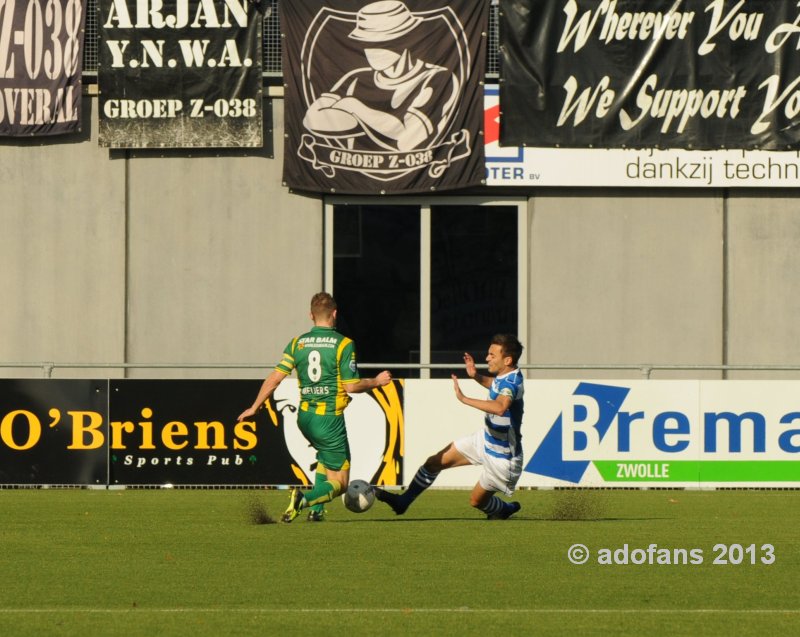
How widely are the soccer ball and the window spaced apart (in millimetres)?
9856

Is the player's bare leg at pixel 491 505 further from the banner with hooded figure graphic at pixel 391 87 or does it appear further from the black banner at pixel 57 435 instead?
the banner with hooded figure graphic at pixel 391 87

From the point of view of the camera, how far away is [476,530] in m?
12.1

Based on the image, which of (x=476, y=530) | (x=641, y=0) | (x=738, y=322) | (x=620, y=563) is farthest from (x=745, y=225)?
(x=620, y=563)

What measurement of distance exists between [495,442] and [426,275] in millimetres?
10128

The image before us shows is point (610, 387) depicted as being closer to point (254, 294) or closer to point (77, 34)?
point (254, 294)

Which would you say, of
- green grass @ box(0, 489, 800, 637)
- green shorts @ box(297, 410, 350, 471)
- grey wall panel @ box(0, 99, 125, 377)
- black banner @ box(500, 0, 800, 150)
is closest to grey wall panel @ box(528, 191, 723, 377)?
black banner @ box(500, 0, 800, 150)

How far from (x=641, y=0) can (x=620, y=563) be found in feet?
43.6

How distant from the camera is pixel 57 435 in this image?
16.9 meters

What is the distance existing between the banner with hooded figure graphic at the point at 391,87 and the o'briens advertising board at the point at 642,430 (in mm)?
5472

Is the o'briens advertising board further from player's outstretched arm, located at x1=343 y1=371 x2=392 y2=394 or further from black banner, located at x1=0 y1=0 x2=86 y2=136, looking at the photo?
black banner, located at x1=0 y1=0 x2=86 y2=136

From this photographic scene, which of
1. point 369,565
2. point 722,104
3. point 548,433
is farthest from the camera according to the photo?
point 722,104

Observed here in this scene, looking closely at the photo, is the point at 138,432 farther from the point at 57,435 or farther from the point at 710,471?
the point at 710,471

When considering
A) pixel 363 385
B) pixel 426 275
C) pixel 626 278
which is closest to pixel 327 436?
pixel 363 385

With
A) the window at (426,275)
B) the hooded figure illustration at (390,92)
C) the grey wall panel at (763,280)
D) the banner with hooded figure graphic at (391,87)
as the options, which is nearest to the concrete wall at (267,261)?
the grey wall panel at (763,280)
